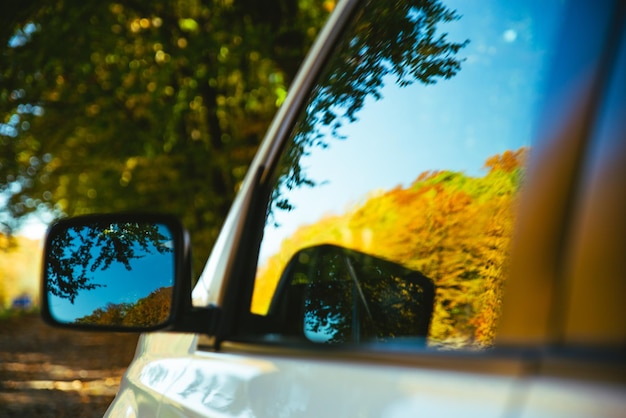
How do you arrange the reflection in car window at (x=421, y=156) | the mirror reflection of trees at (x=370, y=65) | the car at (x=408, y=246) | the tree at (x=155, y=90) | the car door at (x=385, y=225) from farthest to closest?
the tree at (x=155, y=90), the mirror reflection of trees at (x=370, y=65), the reflection in car window at (x=421, y=156), the car door at (x=385, y=225), the car at (x=408, y=246)

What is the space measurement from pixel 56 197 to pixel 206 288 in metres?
19.7

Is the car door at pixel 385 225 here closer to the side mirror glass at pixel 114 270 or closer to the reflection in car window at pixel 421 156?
the reflection in car window at pixel 421 156

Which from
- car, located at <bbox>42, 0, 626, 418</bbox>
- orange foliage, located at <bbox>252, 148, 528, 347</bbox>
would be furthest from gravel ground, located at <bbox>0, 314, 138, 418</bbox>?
orange foliage, located at <bbox>252, 148, 528, 347</bbox>

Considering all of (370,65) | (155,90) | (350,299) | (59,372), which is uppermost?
(155,90)

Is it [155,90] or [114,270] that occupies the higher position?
[155,90]

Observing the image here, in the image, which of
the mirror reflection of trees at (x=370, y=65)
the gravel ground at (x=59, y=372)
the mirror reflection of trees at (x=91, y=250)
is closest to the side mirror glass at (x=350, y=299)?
the mirror reflection of trees at (x=370, y=65)

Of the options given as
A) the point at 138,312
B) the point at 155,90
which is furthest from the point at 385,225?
the point at 155,90

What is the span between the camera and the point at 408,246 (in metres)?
1.84

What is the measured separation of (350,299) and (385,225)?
216 mm

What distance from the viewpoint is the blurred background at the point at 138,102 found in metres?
11.2

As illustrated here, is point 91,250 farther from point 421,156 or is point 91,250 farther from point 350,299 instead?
point 421,156

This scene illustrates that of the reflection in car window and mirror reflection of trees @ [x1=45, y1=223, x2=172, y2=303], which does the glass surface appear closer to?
mirror reflection of trees @ [x1=45, y1=223, x2=172, y2=303]

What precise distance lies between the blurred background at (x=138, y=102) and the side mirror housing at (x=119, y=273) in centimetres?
880

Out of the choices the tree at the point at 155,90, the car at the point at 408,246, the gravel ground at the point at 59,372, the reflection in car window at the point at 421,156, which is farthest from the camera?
the gravel ground at the point at 59,372
